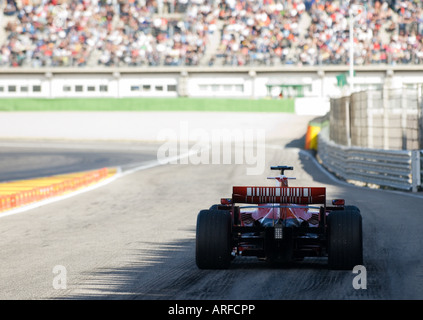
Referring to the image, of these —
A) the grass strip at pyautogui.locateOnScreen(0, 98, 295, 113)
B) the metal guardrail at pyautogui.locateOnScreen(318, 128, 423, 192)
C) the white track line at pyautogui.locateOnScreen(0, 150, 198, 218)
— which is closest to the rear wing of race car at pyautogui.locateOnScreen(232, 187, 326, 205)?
the white track line at pyautogui.locateOnScreen(0, 150, 198, 218)

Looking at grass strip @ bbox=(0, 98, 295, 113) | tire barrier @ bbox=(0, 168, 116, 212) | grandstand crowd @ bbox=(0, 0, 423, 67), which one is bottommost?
tire barrier @ bbox=(0, 168, 116, 212)

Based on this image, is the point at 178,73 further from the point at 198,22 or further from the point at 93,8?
the point at 93,8

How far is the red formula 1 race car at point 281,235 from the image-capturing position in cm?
768

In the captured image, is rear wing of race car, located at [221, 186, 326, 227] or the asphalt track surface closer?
the asphalt track surface

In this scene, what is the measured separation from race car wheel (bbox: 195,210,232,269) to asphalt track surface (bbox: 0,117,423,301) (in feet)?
0.41

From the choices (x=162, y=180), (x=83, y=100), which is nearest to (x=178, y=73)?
(x=83, y=100)

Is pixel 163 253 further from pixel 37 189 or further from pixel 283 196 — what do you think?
pixel 37 189

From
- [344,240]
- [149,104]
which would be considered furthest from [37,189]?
[149,104]

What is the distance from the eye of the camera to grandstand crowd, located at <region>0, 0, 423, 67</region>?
158ft

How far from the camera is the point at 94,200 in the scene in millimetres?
16719

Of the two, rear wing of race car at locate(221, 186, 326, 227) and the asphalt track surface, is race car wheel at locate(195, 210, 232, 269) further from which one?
rear wing of race car at locate(221, 186, 326, 227)

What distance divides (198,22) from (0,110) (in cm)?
1367

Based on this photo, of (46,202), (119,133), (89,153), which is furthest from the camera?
(119,133)

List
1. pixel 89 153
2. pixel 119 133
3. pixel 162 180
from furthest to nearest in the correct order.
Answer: pixel 119 133
pixel 89 153
pixel 162 180
